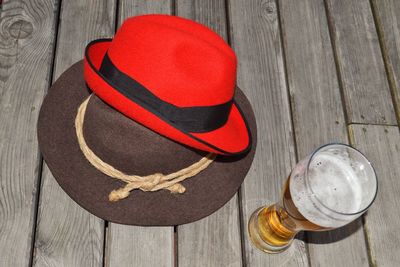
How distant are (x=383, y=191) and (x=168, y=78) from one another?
912 mm

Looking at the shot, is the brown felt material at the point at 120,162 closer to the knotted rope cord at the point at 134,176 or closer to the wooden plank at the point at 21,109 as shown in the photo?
the knotted rope cord at the point at 134,176

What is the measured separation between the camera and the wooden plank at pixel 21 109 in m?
1.42

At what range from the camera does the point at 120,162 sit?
4.25ft

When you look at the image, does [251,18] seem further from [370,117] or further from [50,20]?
[50,20]

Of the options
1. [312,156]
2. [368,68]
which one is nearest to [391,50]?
[368,68]

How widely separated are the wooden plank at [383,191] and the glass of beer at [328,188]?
1.26ft

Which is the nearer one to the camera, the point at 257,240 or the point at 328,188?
the point at 328,188

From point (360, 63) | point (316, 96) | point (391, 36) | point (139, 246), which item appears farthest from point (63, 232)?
point (391, 36)

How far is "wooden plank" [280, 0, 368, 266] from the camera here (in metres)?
1.52

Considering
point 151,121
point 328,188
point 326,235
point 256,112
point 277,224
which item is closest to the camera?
point 151,121

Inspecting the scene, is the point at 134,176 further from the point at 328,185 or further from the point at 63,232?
the point at 328,185

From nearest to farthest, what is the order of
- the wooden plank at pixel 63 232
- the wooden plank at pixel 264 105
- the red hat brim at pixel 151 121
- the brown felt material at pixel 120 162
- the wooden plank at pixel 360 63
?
the red hat brim at pixel 151 121 → the brown felt material at pixel 120 162 → the wooden plank at pixel 63 232 → the wooden plank at pixel 264 105 → the wooden plank at pixel 360 63

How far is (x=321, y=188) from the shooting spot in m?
1.25

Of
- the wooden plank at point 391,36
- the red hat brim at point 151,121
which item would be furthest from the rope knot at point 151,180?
the wooden plank at point 391,36
